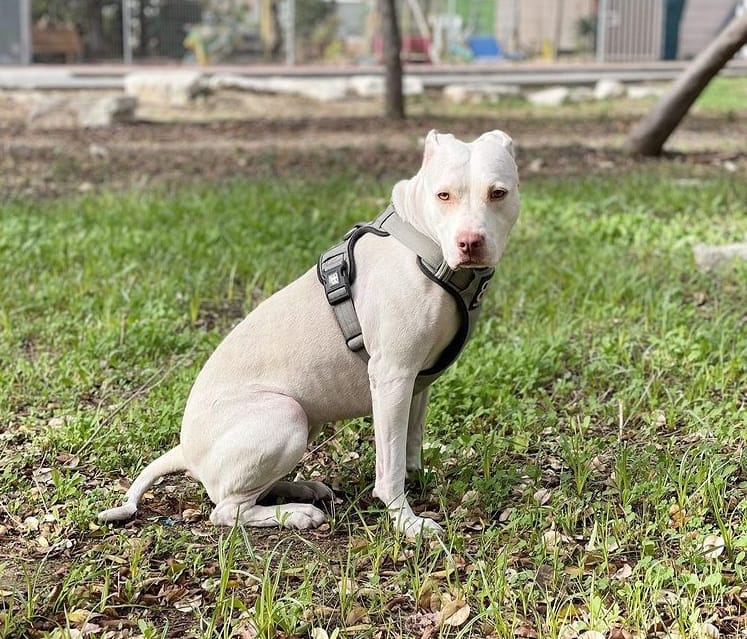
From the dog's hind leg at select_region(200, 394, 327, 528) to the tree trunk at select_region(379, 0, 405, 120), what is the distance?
1112 centimetres

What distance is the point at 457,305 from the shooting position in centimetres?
355

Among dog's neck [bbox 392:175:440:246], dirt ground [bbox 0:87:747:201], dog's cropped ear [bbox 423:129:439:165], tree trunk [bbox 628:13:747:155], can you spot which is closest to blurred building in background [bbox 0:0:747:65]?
dirt ground [bbox 0:87:747:201]

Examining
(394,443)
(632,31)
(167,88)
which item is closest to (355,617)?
(394,443)

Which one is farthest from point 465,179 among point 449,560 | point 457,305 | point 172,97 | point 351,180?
point 172,97

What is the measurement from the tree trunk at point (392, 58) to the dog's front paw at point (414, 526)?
36.9 feet

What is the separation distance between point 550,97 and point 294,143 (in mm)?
8098

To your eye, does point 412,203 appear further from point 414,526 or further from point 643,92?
point 643,92

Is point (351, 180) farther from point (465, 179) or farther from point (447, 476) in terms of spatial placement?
point (465, 179)

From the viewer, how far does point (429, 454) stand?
4289 mm

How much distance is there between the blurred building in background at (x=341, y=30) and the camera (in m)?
28.2

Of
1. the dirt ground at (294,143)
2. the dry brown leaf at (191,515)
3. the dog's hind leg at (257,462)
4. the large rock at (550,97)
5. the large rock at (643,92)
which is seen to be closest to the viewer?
the dog's hind leg at (257,462)

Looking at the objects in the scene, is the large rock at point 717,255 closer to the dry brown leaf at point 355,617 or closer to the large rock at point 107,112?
the dry brown leaf at point 355,617

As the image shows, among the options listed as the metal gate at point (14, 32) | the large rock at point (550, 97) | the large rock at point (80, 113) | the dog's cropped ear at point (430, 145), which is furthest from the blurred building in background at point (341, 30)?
the dog's cropped ear at point (430, 145)

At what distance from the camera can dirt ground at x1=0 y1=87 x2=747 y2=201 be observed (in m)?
10.4
